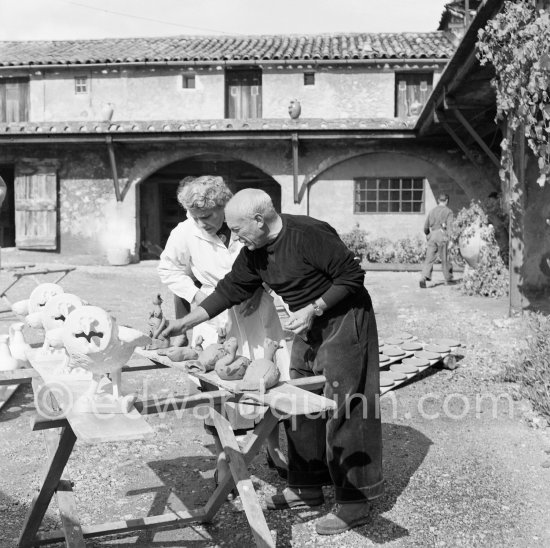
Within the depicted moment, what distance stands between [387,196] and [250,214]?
13.6 metres

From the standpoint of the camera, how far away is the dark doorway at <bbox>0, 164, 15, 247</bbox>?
18861 millimetres

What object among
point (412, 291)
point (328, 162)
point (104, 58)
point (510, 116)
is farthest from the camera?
point (104, 58)

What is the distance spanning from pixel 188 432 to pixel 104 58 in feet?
47.9

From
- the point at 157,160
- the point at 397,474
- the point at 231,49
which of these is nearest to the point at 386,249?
the point at 157,160

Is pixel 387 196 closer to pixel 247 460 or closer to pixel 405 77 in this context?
pixel 405 77

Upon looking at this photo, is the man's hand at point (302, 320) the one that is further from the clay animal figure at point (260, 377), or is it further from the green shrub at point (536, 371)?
the green shrub at point (536, 371)

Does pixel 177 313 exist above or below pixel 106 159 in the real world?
below

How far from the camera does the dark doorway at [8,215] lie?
18.9 metres

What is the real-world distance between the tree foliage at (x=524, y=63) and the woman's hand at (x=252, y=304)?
4.55 metres

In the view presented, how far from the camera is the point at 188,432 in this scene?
4.68 meters

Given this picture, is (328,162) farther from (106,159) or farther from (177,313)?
(177,313)

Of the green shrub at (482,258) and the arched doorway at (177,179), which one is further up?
the arched doorway at (177,179)

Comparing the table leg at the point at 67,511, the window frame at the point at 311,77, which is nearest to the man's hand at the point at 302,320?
the table leg at the point at 67,511

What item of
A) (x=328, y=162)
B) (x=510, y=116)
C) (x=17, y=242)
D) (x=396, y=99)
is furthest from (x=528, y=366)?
(x=17, y=242)
